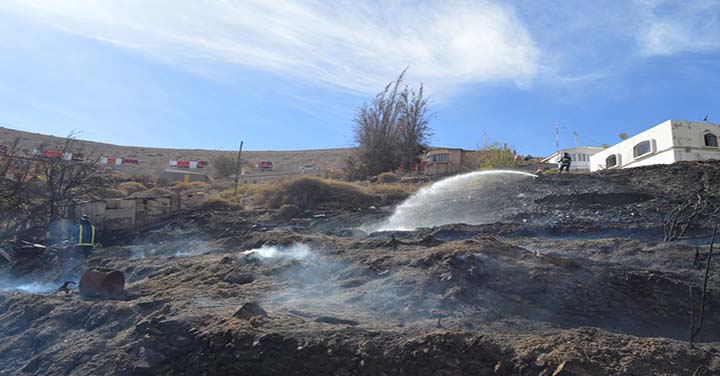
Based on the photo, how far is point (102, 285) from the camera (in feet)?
30.0

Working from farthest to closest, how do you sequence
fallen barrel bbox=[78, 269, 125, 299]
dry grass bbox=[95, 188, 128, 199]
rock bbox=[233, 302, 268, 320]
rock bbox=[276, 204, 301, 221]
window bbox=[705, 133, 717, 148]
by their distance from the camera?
1. dry grass bbox=[95, 188, 128, 199]
2. window bbox=[705, 133, 717, 148]
3. rock bbox=[276, 204, 301, 221]
4. fallen barrel bbox=[78, 269, 125, 299]
5. rock bbox=[233, 302, 268, 320]

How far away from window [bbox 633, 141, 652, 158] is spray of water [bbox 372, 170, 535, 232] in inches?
362

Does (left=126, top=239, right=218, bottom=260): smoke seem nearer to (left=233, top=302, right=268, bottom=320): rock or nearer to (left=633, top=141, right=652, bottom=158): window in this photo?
(left=233, top=302, right=268, bottom=320): rock

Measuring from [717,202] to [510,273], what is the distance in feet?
34.3

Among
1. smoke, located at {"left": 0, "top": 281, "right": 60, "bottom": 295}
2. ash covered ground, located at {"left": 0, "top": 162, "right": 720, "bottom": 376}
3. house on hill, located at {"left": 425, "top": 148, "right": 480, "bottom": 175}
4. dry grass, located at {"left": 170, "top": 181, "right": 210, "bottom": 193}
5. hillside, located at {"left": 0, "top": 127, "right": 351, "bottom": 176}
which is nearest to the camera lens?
ash covered ground, located at {"left": 0, "top": 162, "right": 720, "bottom": 376}

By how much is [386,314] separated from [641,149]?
26290 millimetres

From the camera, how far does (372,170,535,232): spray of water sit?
17.5m

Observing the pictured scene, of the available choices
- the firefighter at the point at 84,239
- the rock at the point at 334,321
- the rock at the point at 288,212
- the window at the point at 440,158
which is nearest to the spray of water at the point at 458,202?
Answer: the rock at the point at 288,212

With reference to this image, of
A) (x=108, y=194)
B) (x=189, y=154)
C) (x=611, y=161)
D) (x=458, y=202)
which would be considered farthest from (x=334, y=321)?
(x=189, y=154)

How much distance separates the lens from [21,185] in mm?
19219

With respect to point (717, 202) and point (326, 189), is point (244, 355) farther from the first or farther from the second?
point (326, 189)

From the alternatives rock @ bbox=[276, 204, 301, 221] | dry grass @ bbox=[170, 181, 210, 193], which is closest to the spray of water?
rock @ bbox=[276, 204, 301, 221]

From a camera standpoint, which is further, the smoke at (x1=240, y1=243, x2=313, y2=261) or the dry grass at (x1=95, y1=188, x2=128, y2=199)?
the dry grass at (x1=95, y1=188, x2=128, y2=199)

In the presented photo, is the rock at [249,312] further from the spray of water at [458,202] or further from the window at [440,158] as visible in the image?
the window at [440,158]
